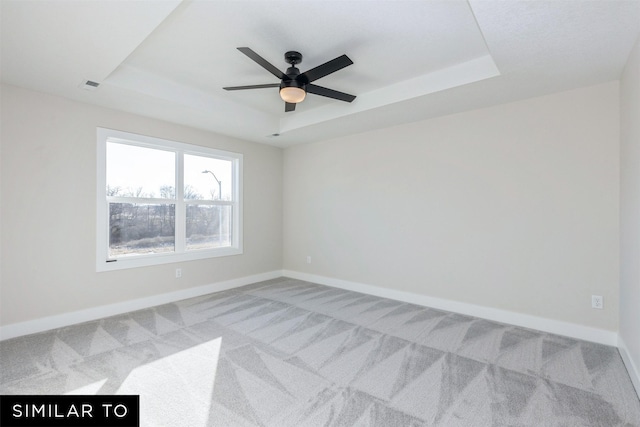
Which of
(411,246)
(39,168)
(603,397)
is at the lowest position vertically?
(603,397)

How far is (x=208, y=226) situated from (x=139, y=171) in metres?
1.25

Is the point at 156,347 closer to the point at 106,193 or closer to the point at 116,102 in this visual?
the point at 106,193

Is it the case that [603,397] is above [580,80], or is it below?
below

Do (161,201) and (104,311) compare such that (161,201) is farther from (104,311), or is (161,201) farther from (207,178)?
(104,311)

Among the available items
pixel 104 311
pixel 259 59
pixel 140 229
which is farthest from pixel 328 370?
pixel 140 229

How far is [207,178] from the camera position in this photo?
465 centimetres

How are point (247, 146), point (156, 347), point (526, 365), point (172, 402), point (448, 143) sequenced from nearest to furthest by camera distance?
1. point (172, 402)
2. point (526, 365)
3. point (156, 347)
4. point (448, 143)
5. point (247, 146)

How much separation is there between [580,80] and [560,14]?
129cm

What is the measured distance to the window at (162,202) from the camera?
3598mm

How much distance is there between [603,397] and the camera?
2.00m

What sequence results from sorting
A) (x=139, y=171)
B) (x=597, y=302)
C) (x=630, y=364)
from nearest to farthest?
(x=630, y=364)
(x=597, y=302)
(x=139, y=171)

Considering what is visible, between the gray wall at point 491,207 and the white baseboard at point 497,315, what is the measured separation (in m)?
0.06

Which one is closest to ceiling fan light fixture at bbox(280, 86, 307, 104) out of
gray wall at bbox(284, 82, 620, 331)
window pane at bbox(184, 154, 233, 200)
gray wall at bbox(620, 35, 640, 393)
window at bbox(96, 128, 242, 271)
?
gray wall at bbox(284, 82, 620, 331)

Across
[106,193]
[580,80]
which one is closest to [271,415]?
[106,193]
